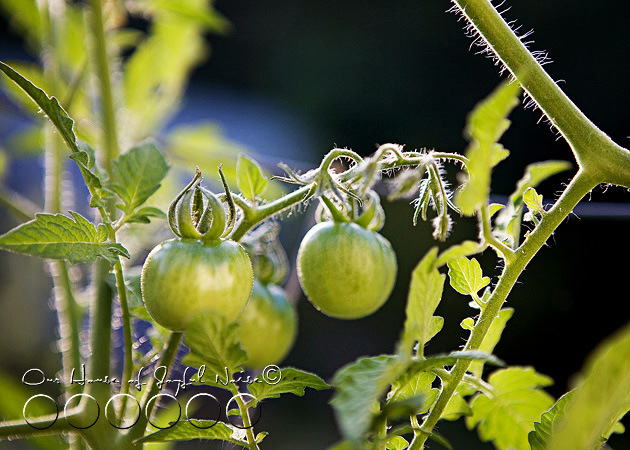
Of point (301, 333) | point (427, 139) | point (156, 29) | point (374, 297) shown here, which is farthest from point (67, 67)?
point (427, 139)

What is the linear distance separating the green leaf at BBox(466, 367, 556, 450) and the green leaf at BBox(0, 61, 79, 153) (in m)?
0.28

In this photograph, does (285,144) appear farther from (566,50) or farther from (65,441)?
(65,441)

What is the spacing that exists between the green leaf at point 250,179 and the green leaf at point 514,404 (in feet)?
0.60

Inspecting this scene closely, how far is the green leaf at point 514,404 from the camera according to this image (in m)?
0.37

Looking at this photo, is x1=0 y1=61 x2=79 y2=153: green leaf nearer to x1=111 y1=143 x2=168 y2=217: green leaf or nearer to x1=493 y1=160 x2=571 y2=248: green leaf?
x1=111 y1=143 x2=168 y2=217: green leaf

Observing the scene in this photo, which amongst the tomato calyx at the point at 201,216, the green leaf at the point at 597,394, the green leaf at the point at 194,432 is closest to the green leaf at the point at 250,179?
the tomato calyx at the point at 201,216

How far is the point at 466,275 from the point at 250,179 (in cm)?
14

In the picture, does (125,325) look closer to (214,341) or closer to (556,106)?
(214,341)

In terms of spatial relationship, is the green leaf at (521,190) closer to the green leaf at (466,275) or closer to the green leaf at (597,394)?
the green leaf at (466,275)

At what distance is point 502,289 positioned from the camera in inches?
12.1

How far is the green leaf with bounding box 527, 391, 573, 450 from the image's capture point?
309 mm

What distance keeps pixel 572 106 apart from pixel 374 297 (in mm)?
166

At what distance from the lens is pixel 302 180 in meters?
0.35

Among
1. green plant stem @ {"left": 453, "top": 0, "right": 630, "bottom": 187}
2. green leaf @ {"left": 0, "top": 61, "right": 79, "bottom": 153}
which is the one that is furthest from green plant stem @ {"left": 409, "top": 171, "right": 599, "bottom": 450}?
green leaf @ {"left": 0, "top": 61, "right": 79, "bottom": 153}
